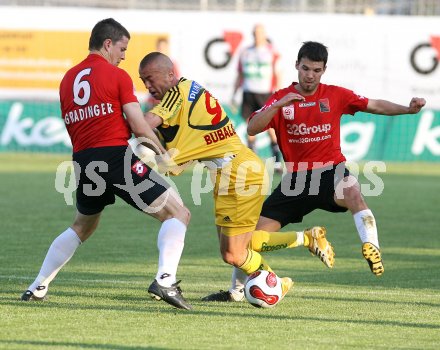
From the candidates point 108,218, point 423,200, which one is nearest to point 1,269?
point 108,218

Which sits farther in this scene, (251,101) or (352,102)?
(251,101)

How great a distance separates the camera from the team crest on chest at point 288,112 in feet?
31.8

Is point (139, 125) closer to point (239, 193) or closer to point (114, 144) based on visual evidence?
point (114, 144)

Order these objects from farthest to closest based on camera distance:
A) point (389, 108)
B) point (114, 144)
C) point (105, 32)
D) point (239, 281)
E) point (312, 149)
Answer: point (312, 149), point (389, 108), point (239, 281), point (105, 32), point (114, 144)

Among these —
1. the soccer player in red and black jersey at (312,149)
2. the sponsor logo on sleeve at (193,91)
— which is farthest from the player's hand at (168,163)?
the soccer player in red and black jersey at (312,149)

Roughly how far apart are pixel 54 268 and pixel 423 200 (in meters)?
10.7

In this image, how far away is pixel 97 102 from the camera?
8.38m

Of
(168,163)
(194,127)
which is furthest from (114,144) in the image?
(194,127)

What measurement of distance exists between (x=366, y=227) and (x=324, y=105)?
1.12 meters

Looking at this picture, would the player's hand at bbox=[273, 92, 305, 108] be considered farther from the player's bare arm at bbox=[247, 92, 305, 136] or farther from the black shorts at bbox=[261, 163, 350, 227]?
the black shorts at bbox=[261, 163, 350, 227]

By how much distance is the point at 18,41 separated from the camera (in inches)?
1061

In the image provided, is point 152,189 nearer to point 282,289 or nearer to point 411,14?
point 282,289

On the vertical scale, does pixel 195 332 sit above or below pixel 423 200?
above

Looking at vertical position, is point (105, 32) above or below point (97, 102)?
above
